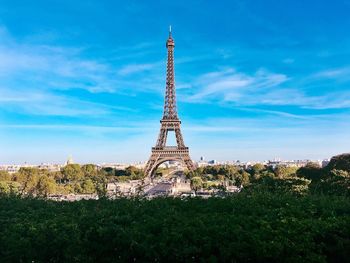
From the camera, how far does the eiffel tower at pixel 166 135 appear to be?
48906 millimetres

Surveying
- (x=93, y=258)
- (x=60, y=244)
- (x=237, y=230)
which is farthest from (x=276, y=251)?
(x=60, y=244)

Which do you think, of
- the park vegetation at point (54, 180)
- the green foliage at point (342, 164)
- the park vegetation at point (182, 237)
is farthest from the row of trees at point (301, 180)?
the park vegetation at point (54, 180)

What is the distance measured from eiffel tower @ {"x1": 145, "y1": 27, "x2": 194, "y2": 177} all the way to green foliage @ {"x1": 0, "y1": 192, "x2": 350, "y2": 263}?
41135 millimetres

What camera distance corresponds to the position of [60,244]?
582 centimetres

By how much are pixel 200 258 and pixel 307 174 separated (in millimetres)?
35109

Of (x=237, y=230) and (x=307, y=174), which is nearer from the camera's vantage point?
(x=237, y=230)

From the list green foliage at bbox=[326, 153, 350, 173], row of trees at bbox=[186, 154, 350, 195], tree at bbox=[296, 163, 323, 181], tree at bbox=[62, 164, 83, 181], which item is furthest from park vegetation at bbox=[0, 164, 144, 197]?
green foliage at bbox=[326, 153, 350, 173]

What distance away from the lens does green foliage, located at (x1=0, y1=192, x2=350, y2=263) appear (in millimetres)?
5441

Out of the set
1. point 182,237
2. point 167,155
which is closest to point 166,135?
point 167,155

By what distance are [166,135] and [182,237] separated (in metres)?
45.2

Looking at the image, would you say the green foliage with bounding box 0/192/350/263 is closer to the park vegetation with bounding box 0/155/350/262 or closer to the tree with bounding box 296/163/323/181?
the park vegetation with bounding box 0/155/350/262

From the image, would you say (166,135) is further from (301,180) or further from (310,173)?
(301,180)

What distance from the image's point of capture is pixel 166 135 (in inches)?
1998

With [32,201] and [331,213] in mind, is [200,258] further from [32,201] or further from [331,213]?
[32,201]
